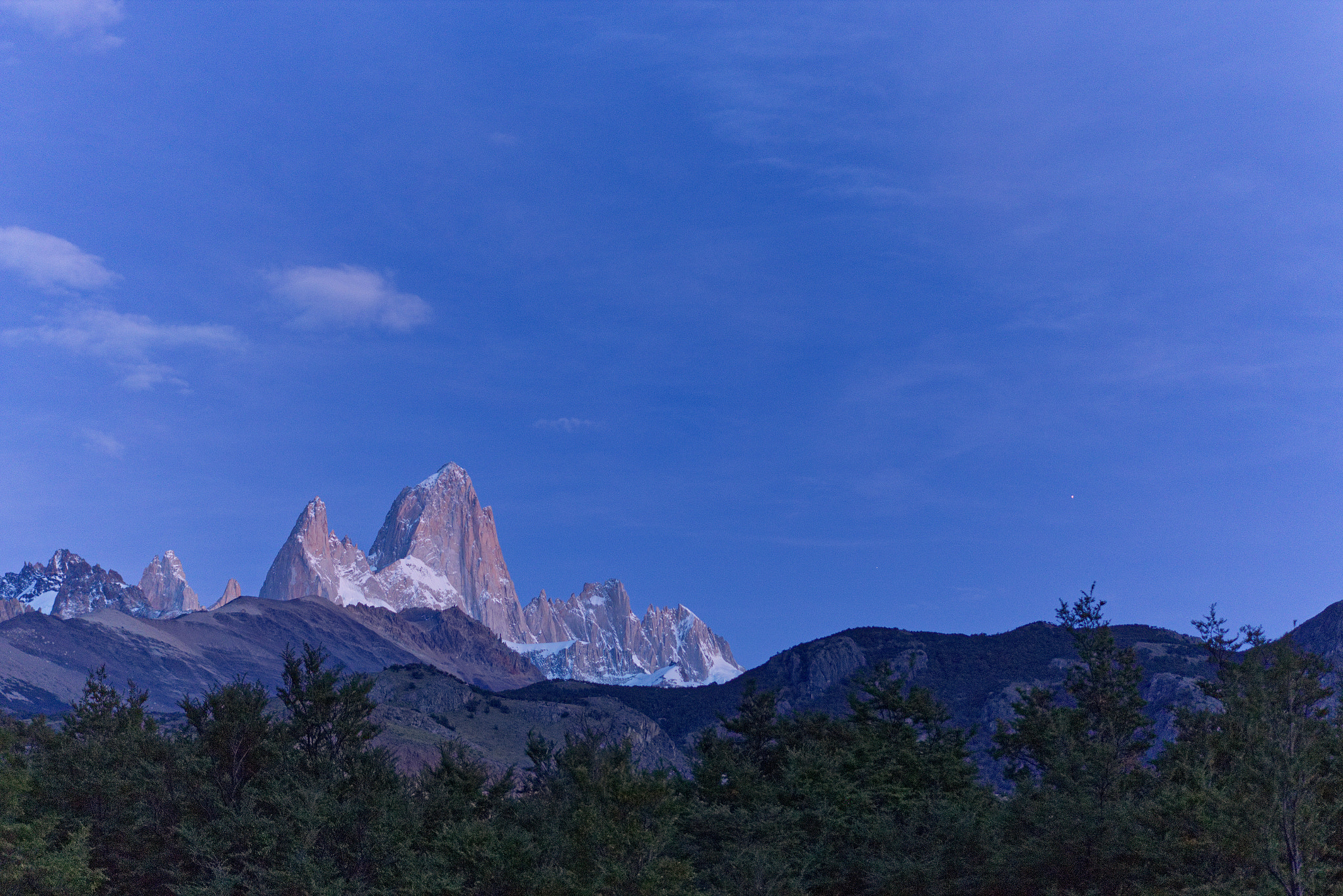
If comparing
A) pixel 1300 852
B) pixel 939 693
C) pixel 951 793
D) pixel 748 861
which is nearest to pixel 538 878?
A: pixel 748 861

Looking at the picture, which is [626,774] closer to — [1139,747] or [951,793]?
[951,793]

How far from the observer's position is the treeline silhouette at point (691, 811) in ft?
99.6

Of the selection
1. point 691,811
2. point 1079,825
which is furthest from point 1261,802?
point 691,811

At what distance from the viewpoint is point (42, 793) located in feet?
157

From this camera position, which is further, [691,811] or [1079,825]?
[691,811]

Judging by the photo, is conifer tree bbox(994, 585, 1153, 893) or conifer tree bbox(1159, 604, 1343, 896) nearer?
conifer tree bbox(1159, 604, 1343, 896)

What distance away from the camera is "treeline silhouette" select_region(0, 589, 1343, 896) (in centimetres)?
3036

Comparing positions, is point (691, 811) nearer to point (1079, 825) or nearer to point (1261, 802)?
point (1079, 825)

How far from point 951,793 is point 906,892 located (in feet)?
47.2

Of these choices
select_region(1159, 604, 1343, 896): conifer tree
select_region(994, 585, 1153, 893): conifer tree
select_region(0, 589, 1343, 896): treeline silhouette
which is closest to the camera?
select_region(1159, 604, 1343, 896): conifer tree

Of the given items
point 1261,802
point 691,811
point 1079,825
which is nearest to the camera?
point 1261,802

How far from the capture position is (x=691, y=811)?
48500 millimetres

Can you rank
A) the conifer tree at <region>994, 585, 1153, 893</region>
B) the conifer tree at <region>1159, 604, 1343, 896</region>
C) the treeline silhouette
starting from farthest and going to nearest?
the conifer tree at <region>994, 585, 1153, 893</region> < the treeline silhouette < the conifer tree at <region>1159, 604, 1343, 896</region>

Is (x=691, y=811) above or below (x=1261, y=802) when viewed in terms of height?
below
